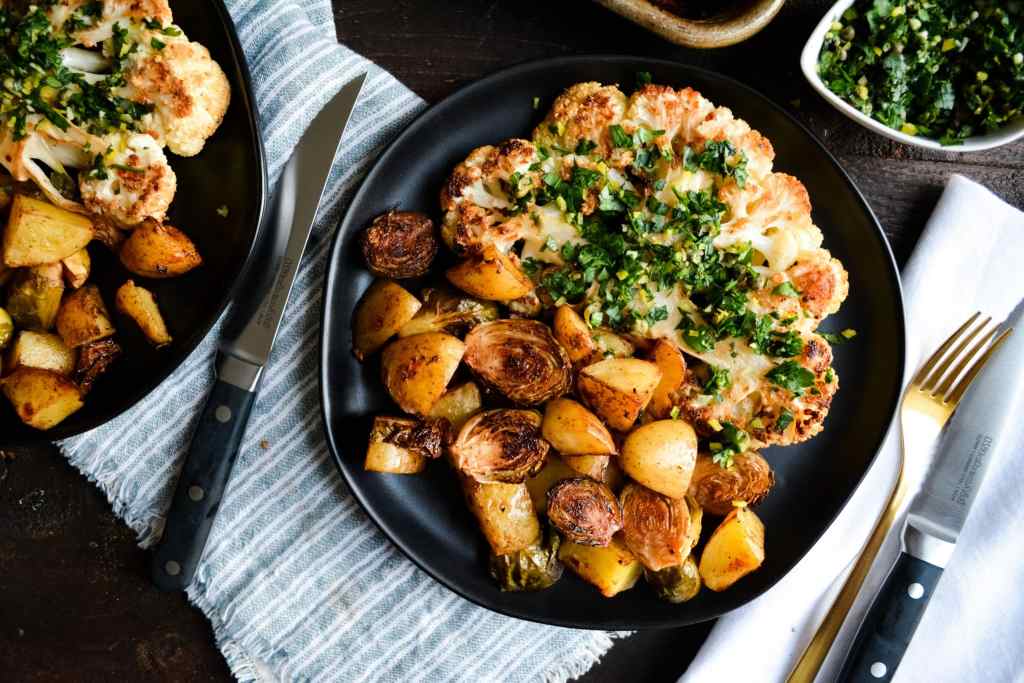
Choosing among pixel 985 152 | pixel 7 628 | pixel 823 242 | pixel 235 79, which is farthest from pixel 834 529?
pixel 7 628

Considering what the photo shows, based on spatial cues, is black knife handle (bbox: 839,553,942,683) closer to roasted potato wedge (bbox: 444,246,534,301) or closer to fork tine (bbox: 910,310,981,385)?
fork tine (bbox: 910,310,981,385)

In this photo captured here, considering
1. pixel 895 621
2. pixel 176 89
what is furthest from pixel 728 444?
pixel 176 89

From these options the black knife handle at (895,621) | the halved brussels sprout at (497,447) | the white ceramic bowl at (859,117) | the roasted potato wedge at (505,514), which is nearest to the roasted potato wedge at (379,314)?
the halved brussels sprout at (497,447)

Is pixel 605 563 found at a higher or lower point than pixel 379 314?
lower

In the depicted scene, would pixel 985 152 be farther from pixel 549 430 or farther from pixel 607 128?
pixel 549 430

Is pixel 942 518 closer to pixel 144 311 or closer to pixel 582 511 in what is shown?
pixel 582 511

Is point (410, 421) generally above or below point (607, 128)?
below
